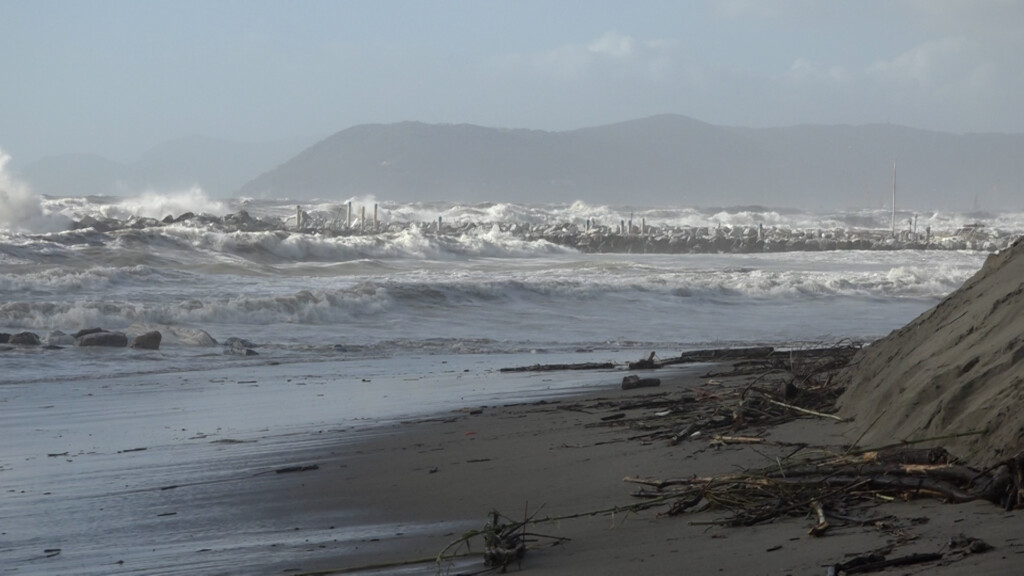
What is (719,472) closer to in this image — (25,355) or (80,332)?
(25,355)

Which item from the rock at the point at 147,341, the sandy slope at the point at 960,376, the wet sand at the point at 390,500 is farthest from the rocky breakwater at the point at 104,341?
the sandy slope at the point at 960,376

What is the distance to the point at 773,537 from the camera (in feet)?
9.77

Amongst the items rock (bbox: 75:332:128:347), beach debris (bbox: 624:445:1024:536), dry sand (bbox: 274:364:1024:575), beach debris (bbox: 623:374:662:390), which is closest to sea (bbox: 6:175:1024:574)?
rock (bbox: 75:332:128:347)

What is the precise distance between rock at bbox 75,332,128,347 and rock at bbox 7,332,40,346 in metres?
0.42

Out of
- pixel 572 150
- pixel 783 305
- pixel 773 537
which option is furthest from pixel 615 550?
pixel 572 150

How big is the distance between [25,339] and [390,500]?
343 inches

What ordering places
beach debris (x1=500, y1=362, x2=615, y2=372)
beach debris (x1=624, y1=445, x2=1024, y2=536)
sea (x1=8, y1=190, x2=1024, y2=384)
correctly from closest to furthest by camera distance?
beach debris (x1=624, y1=445, x2=1024, y2=536)
beach debris (x1=500, y1=362, x2=615, y2=372)
sea (x1=8, y1=190, x2=1024, y2=384)

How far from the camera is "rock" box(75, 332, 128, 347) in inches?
478

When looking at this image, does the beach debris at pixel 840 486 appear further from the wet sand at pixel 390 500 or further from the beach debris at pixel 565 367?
the beach debris at pixel 565 367

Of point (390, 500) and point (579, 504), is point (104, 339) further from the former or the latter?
point (579, 504)

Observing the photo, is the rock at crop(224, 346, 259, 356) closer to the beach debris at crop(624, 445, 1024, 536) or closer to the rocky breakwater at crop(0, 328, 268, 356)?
the rocky breakwater at crop(0, 328, 268, 356)

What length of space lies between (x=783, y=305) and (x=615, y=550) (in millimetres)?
16180

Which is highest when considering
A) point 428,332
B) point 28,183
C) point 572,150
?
point 572,150

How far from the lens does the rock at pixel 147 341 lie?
1219 cm
